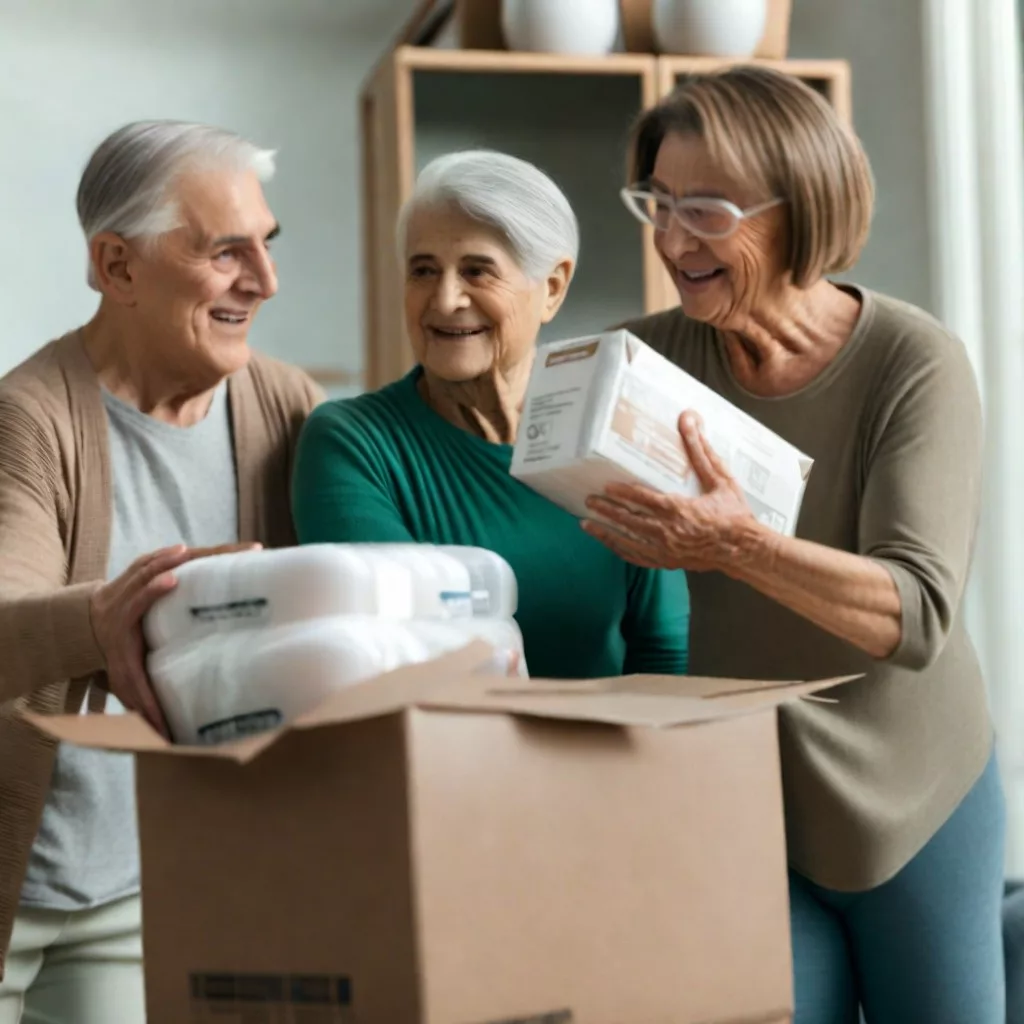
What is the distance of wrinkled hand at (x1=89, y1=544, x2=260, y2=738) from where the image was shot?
117 cm

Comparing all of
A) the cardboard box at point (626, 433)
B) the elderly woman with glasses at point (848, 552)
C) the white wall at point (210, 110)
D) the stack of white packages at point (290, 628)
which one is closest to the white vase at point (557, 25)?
the white wall at point (210, 110)

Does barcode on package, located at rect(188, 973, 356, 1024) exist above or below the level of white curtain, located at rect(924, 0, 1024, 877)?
below

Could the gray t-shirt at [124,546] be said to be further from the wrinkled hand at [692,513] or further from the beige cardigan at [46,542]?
the wrinkled hand at [692,513]

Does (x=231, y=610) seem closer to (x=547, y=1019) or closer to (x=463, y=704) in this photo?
(x=463, y=704)

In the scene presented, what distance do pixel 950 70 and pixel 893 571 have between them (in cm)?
195

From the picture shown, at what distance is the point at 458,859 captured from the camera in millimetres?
1016

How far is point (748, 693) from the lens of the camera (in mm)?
1199

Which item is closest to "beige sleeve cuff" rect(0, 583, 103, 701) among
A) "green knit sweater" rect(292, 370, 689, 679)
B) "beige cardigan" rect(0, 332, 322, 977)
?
"beige cardigan" rect(0, 332, 322, 977)

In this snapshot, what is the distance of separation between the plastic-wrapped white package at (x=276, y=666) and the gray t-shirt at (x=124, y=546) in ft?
1.63

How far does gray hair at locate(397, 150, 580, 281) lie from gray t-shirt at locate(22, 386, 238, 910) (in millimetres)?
340

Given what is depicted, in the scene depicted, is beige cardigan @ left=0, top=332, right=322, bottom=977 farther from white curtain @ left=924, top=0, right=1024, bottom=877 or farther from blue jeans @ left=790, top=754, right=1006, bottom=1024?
white curtain @ left=924, top=0, right=1024, bottom=877

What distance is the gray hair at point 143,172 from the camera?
164cm

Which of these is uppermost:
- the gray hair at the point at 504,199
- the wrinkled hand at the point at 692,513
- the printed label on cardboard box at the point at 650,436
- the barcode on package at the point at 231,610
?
the gray hair at the point at 504,199

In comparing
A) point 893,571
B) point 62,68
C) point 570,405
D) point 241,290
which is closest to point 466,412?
point 241,290
